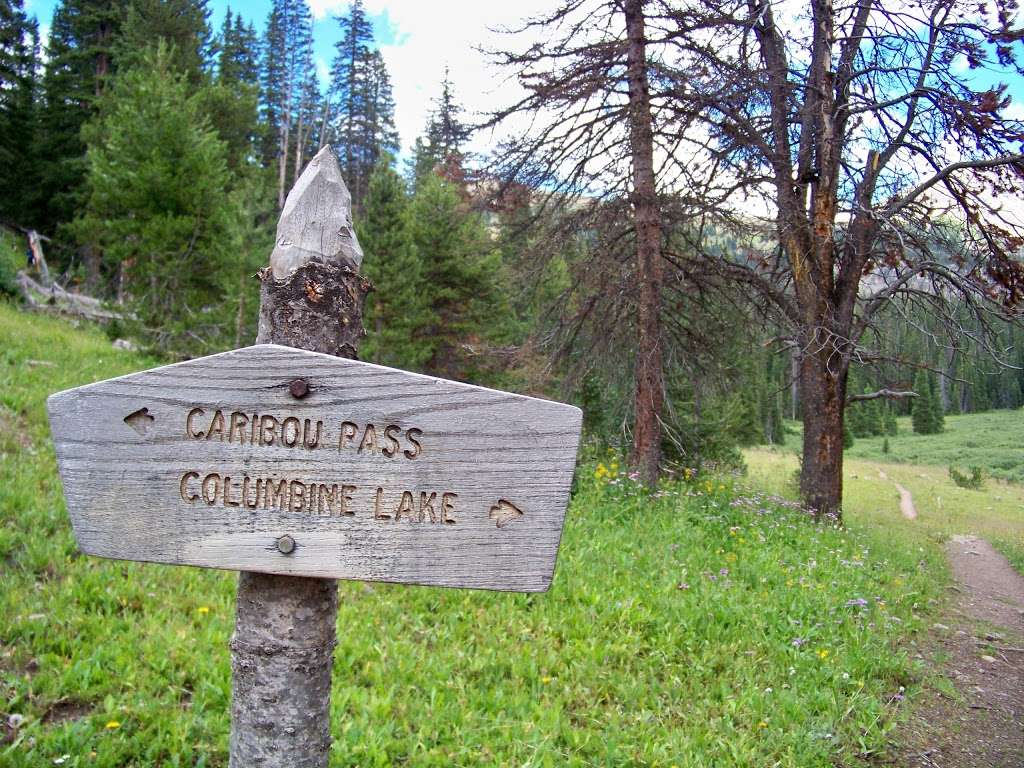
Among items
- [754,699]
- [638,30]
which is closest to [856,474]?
[638,30]

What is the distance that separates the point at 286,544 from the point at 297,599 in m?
0.33

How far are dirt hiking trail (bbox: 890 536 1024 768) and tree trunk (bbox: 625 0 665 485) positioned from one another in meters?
3.85

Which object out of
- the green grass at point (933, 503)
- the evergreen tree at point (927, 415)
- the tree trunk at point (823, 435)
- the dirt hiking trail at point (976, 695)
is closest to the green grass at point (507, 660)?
the dirt hiking trail at point (976, 695)

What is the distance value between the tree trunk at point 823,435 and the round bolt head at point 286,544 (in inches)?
395

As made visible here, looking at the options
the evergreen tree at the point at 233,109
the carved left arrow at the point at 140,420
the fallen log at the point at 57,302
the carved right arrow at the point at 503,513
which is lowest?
the carved right arrow at the point at 503,513

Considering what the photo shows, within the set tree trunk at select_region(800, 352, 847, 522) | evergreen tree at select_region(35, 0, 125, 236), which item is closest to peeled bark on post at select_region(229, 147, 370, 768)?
tree trunk at select_region(800, 352, 847, 522)

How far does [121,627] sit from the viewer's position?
4.14 metres

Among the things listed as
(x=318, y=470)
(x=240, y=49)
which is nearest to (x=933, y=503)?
(x=318, y=470)

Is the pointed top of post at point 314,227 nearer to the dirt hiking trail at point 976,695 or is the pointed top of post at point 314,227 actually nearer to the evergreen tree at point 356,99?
the dirt hiking trail at point 976,695

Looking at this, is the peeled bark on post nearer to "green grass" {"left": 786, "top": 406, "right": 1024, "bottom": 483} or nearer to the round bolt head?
the round bolt head

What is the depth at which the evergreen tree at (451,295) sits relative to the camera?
65.8 ft

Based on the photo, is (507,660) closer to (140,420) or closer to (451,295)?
(140,420)

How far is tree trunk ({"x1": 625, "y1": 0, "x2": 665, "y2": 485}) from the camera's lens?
29.9 feet

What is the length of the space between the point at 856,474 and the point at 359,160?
34402 millimetres
